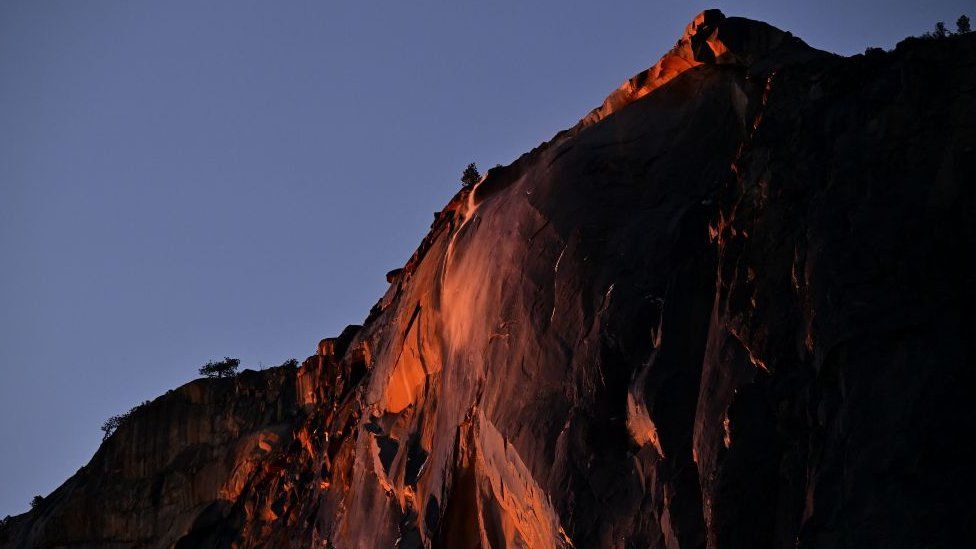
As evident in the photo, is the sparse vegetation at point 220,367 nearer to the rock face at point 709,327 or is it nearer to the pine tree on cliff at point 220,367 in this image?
the pine tree on cliff at point 220,367

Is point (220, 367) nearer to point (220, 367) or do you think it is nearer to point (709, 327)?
point (220, 367)

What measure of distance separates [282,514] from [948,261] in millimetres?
24789

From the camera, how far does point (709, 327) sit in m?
18.3

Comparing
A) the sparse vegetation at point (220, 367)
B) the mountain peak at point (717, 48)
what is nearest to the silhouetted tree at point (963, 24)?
the mountain peak at point (717, 48)

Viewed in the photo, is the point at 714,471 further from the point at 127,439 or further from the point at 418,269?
the point at 127,439

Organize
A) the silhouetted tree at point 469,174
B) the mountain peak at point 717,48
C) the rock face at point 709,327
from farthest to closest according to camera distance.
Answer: the silhouetted tree at point 469,174 → the mountain peak at point 717,48 → the rock face at point 709,327

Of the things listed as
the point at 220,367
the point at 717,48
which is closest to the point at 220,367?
the point at 220,367

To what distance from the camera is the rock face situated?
14805 mm

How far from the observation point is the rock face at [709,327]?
14.8m

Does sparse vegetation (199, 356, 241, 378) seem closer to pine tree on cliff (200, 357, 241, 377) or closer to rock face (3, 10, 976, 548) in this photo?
pine tree on cliff (200, 357, 241, 377)

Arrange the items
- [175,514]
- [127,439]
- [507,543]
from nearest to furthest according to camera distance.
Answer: [507,543] < [175,514] < [127,439]

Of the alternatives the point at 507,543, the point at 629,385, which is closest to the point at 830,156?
the point at 629,385

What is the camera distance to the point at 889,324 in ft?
49.8

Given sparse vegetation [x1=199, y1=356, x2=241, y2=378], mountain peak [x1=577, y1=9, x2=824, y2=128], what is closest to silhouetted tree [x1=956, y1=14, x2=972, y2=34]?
mountain peak [x1=577, y1=9, x2=824, y2=128]
